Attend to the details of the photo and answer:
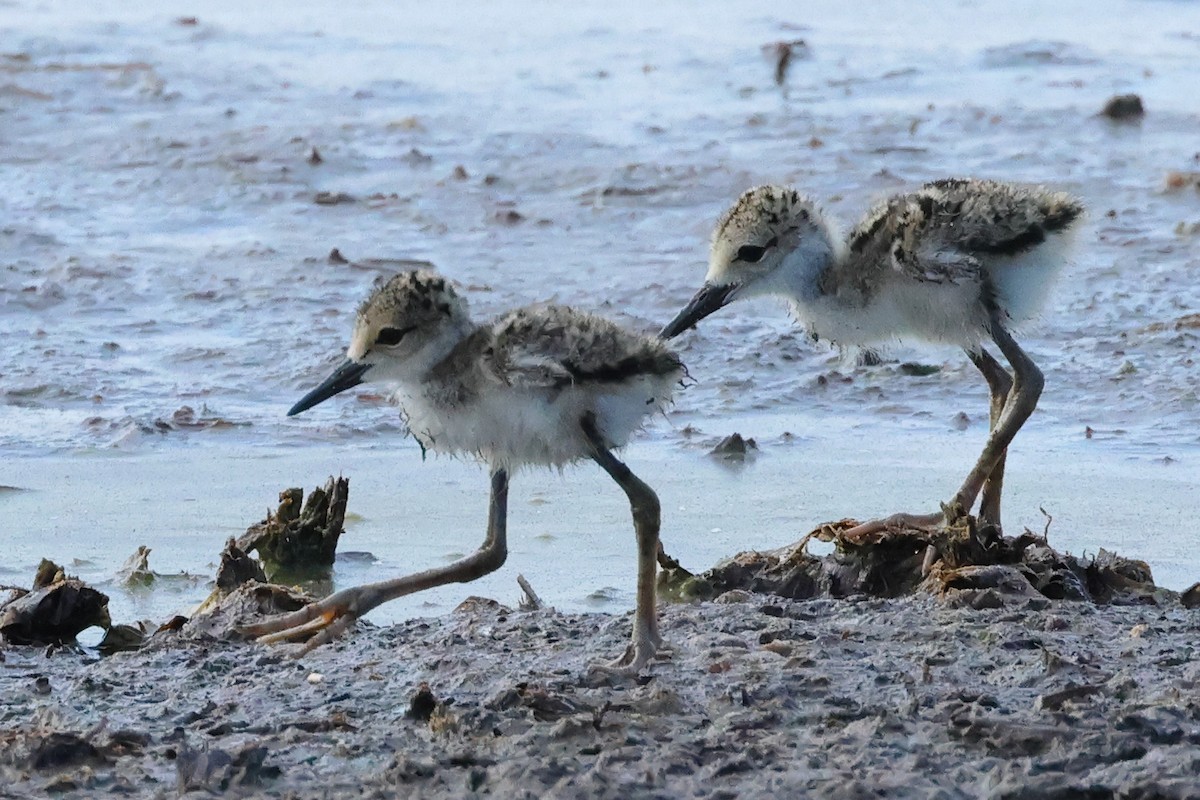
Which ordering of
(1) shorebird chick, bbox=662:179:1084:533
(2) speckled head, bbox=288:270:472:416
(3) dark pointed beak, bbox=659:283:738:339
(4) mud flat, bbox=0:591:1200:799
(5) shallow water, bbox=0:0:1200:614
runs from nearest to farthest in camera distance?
(4) mud flat, bbox=0:591:1200:799
(2) speckled head, bbox=288:270:472:416
(1) shorebird chick, bbox=662:179:1084:533
(3) dark pointed beak, bbox=659:283:738:339
(5) shallow water, bbox=0:0:1200:614

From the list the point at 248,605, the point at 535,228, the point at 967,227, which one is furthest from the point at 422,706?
the point at 535,228

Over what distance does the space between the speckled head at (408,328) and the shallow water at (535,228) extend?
0.92 meters

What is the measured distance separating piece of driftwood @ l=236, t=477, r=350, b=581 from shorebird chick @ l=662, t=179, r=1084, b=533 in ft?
3.39

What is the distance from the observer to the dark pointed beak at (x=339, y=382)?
446 cm

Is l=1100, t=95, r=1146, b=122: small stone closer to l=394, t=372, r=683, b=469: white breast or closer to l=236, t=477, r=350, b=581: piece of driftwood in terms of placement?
l=236, t=477, r=350, b=581: piece of driftwood

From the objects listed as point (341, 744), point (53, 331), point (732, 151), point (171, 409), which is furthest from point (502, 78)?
point (341, 744)

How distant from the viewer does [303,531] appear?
17.3ft

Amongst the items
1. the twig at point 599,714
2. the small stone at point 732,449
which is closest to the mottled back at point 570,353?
the twig at point 599,714

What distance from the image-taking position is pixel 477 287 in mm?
8211

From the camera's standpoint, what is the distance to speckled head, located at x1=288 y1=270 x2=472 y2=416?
433cm

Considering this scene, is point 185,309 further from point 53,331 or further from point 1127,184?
point 1127,184

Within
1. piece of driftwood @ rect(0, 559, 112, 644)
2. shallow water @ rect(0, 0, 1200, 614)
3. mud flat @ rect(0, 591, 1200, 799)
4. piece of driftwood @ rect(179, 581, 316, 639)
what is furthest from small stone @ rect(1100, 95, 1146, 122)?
piece of driftwood @ rect(0, 559, 112, 644)

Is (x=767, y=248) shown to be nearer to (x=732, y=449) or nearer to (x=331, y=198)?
(x=732, y=449)

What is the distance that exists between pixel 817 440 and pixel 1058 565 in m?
1.71
